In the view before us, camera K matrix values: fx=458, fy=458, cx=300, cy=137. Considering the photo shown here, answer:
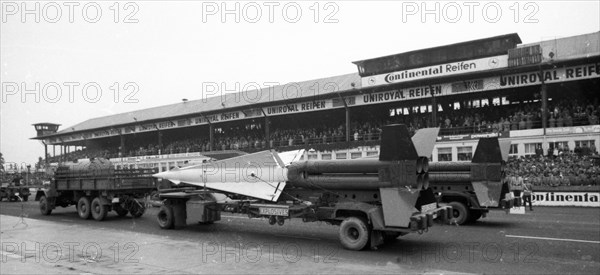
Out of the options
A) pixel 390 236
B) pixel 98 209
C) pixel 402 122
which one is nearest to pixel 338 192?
pixel 390 236

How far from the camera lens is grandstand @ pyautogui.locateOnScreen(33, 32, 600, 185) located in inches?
961

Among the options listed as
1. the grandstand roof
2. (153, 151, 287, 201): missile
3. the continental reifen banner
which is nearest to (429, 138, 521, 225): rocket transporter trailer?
(153, 151, 287, 201): missile

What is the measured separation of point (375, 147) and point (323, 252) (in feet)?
66.3

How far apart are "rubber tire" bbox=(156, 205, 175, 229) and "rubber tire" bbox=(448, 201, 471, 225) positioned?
879 centimetres

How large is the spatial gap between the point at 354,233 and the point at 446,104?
25.3 m

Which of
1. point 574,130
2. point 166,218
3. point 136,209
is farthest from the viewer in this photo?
point 574,130

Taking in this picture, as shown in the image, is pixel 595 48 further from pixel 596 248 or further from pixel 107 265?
pixel 107 265

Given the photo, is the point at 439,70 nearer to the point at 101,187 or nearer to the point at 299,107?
the point at 299,107

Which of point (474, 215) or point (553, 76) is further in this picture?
point (553, 76)

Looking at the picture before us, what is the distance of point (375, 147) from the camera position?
30.0m

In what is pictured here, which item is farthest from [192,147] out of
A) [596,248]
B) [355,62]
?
[596,248]

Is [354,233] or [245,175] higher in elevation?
[245,175]

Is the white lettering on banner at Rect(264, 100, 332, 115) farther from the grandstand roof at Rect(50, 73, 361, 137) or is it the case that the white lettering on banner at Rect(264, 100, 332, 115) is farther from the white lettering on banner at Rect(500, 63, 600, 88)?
the white lettering on banner at Rect(500, 63, 600, 88)

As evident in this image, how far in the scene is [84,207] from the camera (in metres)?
18.1
